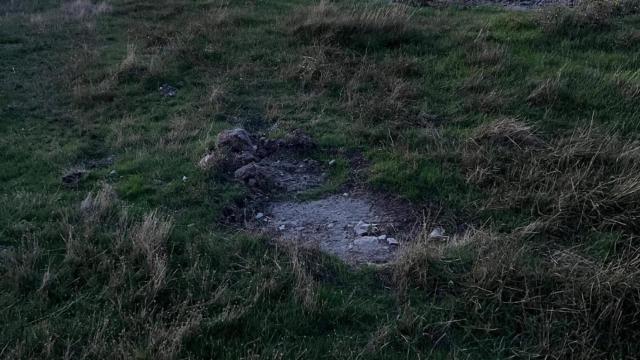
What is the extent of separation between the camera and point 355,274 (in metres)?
4.99

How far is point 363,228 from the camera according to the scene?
576 centimetres

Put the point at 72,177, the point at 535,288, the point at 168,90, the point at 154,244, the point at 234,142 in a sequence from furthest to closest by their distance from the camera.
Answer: the point at 168,90
the point at 234,142
the point at 72,177
the point at 154,244
the point at 535,288

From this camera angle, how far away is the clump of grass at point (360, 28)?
10.8 meters

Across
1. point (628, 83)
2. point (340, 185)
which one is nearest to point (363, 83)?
point (340, 185)

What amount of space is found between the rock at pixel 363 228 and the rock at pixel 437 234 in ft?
2.04

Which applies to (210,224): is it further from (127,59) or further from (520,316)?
(127,59)

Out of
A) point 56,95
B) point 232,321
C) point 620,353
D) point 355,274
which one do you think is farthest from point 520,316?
point 56,95

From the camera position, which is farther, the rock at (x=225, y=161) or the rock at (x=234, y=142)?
the rock at (x=234, y=142)

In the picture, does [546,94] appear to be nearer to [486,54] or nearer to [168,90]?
[486,54]

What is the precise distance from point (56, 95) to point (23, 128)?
147 cm

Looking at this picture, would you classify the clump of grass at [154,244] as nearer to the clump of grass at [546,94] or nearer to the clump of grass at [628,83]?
the clump of grass at [546,94]

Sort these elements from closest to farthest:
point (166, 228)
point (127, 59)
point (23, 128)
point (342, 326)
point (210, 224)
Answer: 1. point (342, 326)
2. point (166, 228)
3. point (210, 224)
4. point (23, 128)
5. point (127, 59)

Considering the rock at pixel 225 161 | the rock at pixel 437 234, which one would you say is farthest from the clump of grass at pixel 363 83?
the rock at pixel 437 234

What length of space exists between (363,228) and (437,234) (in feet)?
2.54
